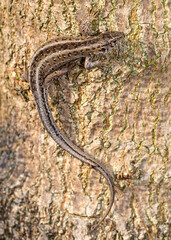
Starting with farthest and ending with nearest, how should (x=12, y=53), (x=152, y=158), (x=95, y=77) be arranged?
(x=12, y=53), (x=152, y=158), (x=95, y=77)

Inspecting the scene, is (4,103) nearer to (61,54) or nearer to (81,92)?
(61,54)

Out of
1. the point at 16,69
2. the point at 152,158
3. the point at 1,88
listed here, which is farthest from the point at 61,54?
the point at 152,158

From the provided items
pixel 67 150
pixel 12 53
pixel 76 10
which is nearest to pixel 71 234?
pixel 67 150

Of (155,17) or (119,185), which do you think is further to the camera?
(119,185)

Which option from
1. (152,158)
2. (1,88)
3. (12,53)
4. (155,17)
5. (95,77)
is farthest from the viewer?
(1,88)

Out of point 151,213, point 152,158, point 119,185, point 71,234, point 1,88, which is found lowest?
point 71,234

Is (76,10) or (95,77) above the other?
(76,10)

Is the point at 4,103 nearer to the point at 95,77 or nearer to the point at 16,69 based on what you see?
the point at 16,69
